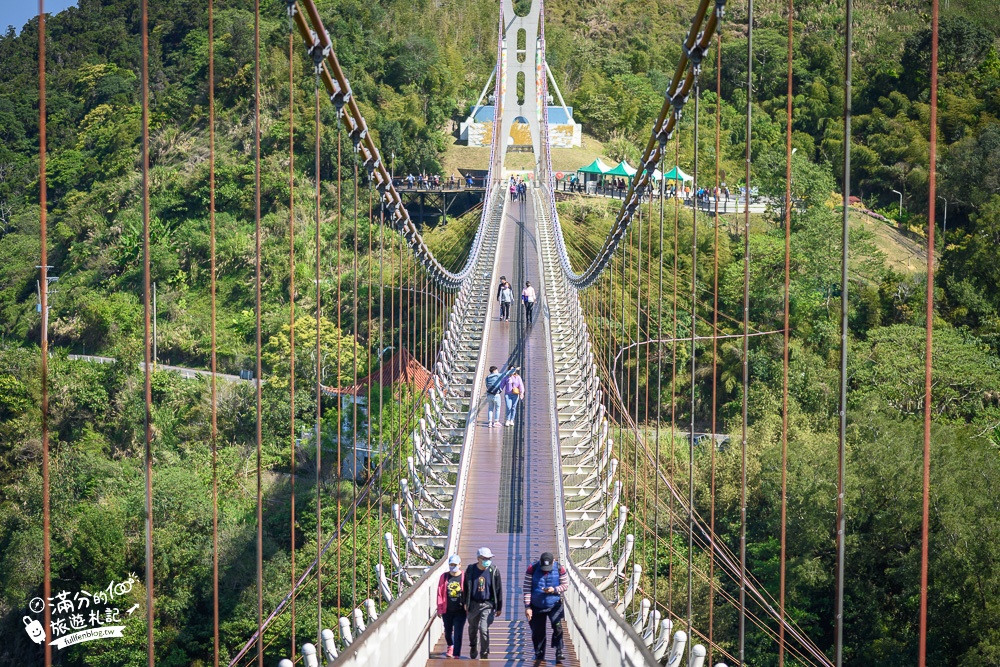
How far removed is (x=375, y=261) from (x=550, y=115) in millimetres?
19700

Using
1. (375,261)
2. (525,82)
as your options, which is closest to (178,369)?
(375,261)

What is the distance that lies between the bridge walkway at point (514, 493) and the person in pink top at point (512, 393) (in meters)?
0.20

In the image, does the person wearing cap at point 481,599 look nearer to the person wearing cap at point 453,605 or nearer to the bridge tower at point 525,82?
the person wearing cap at point 453,605

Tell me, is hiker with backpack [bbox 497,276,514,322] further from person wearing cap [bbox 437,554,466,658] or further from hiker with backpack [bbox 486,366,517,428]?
person wearing cap [bbox 437,554,466,658]

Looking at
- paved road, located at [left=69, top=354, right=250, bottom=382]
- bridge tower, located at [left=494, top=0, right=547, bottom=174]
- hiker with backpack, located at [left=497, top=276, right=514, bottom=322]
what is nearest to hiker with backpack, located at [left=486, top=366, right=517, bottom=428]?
hiker with backpack, located at [left=497, top=276, right=514, bottom=322]

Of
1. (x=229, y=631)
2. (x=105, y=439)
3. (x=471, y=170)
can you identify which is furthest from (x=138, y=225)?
(x=229, y=631)

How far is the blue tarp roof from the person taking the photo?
6281cm

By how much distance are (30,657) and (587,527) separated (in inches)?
817

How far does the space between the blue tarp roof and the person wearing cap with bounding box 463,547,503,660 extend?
178 feet

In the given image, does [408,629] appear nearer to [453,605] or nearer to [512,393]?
[453,605]

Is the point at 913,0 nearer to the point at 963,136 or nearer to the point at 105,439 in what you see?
the point at 963,136

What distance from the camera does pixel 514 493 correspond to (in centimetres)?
1524

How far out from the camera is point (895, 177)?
52906 millimetres

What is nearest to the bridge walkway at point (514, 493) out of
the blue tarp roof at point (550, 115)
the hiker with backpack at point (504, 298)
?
the hiker with backpack at point (504, 298)
